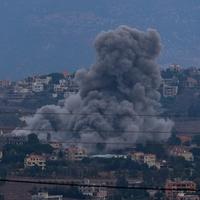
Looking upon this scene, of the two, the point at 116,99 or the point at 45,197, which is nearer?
the point at 45,197

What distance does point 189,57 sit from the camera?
412ft

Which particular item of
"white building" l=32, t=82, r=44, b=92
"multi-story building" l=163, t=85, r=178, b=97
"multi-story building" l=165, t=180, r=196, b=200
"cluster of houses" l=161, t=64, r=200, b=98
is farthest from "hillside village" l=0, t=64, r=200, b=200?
"white building" l=32, t=82, r=44, b=92

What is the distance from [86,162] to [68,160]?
0.61 m

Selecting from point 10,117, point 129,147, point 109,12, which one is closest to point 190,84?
point 10,117

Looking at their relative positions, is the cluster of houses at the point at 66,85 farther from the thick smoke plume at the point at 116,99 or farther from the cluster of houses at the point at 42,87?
the thick smoke plume at the point at 116,99

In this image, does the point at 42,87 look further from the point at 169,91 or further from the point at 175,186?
the point at 175,186

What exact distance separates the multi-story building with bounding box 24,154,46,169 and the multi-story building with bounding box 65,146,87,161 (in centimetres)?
106

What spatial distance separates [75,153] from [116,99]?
26.6ft

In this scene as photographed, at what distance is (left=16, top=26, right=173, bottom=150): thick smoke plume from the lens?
2036 inches

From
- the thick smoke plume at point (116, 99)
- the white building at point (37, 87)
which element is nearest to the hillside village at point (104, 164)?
the thick smoke plume at point (116, 99)

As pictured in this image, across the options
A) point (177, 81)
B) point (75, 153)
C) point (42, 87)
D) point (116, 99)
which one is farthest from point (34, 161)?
point (177, 81)

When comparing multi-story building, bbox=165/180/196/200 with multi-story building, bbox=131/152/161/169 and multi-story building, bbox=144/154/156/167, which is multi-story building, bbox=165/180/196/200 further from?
multi-story building, bbox=131/152/161/169

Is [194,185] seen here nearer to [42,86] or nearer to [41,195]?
[41,195]

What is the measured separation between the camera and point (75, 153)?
151ft
